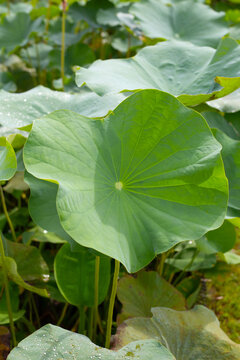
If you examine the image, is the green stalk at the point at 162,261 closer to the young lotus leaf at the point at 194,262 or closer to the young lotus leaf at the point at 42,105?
the young lotus leaf at the point at 194,262

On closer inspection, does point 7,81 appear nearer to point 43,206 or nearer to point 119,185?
point 43,206

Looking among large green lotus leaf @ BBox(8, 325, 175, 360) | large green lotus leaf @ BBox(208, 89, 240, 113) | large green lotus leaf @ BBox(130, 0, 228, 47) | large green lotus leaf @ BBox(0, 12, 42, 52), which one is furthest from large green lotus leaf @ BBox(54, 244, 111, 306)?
large green lotus leaf @ BBox(0, 12, 42, 52)

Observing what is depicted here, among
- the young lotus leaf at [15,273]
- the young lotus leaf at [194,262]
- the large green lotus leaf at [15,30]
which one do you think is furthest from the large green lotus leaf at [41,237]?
the large green lotus leaf at [15,30]

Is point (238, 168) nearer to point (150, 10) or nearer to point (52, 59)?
point (150, 10)

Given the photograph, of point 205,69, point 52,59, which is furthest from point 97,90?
point 52,59

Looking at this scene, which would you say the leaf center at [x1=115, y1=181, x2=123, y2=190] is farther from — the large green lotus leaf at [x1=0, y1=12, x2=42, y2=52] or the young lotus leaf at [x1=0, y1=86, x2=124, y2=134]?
the large green lotus leaf at [x1=0, y1=12, x2=42, y2=52]

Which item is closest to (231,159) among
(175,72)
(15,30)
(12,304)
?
(175,72)
